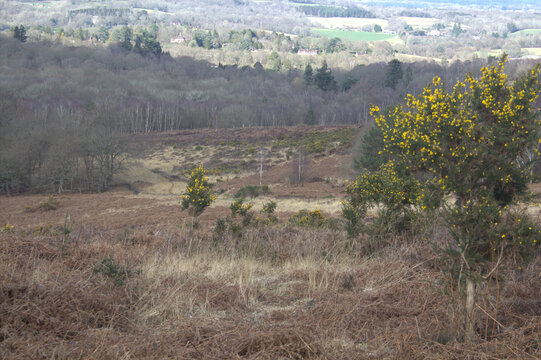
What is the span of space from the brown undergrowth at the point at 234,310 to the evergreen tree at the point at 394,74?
9223cm

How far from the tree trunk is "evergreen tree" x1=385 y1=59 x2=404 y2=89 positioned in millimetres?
93688

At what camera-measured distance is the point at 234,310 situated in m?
3.66

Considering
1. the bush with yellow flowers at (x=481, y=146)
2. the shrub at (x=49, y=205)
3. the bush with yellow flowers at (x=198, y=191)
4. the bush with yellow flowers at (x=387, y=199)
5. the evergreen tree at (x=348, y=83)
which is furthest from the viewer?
the evergreen tree at (x=348, y=83)

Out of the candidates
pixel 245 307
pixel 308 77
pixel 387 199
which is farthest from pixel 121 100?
pixel 245 307

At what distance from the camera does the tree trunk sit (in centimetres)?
294

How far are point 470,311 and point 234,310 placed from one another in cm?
178

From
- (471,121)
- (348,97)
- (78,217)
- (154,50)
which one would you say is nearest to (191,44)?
(154,50)

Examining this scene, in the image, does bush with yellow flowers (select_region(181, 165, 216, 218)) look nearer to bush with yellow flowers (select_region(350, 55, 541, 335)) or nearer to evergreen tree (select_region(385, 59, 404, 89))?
bush with yellow flowers (select_region(350, 55, 541, 335))

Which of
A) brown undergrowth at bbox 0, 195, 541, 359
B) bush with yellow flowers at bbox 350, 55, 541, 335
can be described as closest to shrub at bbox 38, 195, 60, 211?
bush with yellow flowers at bbox 350, 55, 541, 335

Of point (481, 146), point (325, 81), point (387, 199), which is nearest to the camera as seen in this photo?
point (481, 146)

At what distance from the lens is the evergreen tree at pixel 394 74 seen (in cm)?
9119

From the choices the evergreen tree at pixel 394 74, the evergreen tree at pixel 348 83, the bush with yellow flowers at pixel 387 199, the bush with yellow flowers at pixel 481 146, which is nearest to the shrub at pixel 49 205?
the bush with yellow flowers at pixel 387 199

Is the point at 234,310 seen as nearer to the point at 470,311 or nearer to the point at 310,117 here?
the point at 470,311

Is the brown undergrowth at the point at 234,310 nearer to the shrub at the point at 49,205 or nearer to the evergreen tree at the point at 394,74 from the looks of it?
the shrub at the point at 49,205
